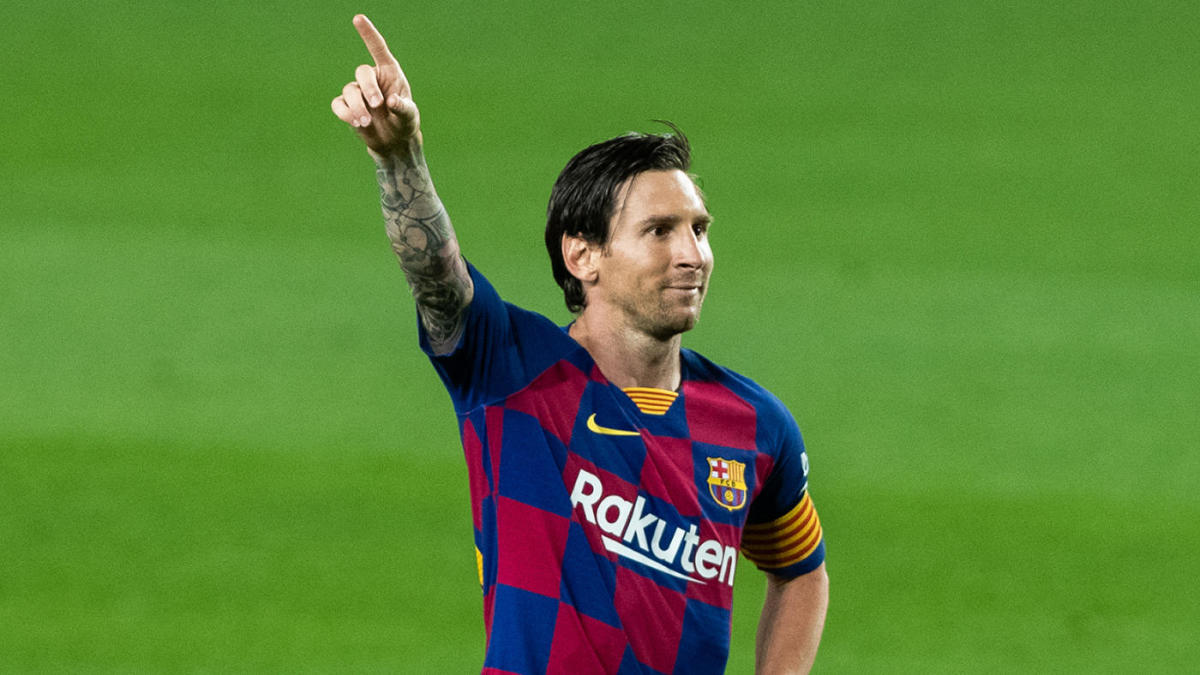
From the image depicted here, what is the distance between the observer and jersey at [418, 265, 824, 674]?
2.61 meters

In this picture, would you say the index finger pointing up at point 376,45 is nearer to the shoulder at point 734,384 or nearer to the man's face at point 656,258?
the man's face at point 656,258

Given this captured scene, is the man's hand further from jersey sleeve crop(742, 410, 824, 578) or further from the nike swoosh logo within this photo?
Answer: jersey sleeve crop(742, 410, 824, 578)

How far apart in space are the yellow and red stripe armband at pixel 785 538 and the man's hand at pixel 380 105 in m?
1.30

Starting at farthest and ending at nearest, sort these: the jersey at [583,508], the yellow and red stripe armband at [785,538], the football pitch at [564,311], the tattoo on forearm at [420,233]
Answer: the football pitch at [564,311], the yellow and red stripe armband at [785,538], the jersey at [583,508], the tattoo on forearm at [420,233]

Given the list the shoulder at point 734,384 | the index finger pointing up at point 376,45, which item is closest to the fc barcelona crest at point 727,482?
the shoulder at point 734,384

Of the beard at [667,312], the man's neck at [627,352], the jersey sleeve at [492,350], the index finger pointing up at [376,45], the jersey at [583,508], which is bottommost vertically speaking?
the jersey at [583,508]

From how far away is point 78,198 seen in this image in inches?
250

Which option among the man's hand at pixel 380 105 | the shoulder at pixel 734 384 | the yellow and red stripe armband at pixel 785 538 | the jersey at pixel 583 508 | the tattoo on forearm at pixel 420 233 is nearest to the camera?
the man's hand at pixel 380 105

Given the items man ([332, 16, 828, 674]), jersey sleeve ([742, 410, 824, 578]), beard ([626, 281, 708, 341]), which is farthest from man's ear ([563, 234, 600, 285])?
jersey sleeve ([742, 410, 824, 578])

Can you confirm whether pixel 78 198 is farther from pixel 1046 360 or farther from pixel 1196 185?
pixel 1196 185

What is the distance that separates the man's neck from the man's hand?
2.06ft

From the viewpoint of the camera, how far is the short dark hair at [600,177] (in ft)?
9.51

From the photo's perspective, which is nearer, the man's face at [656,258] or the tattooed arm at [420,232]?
the tattooed arm at [420,232]

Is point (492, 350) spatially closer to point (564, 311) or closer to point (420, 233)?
point (420, 233)
